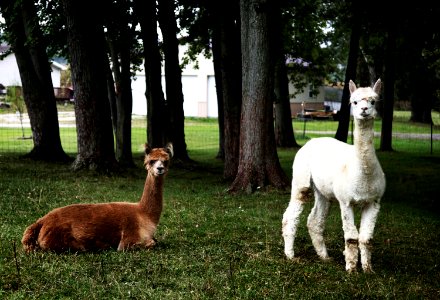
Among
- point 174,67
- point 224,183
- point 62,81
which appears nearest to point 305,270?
point 224,183

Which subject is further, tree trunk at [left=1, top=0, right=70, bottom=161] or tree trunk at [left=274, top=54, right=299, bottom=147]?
tree trunk at [left=274, top=54, right=299, bottom=147]

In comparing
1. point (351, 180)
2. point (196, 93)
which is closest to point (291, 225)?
point (351, 180)

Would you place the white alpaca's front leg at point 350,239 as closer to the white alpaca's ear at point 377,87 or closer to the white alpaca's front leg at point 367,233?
the white alpaca's front leg at point 367,233

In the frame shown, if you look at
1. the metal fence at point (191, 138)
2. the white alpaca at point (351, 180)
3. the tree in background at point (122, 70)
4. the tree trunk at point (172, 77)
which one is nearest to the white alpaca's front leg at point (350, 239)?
the white alpaca at point (351, 180)

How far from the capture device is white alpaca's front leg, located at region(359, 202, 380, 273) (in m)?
7.67

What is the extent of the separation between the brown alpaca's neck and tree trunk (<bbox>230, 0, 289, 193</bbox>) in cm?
668

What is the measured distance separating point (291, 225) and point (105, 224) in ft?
7.93

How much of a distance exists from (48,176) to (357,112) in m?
11.4

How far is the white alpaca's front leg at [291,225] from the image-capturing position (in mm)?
8398

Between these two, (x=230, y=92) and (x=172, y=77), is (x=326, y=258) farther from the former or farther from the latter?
(x=172, y=77)

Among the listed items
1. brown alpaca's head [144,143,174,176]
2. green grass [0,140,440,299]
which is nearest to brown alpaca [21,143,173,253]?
brown alpaca's head [144,143,174,176]

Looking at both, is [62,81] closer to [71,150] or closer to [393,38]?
[71,150]

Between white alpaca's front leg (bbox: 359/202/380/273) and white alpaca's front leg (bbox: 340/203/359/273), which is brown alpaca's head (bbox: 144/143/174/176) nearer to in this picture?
white alpaca's front leg (bbox: 340/203/359/273)

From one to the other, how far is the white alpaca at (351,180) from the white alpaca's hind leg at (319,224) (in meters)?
0.01
